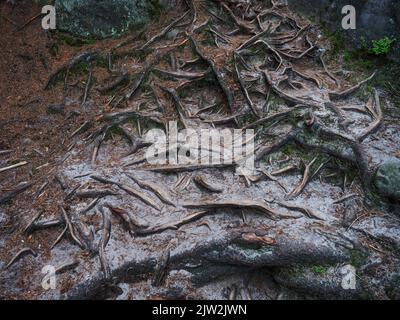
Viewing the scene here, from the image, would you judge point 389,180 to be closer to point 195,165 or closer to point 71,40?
point 195,165

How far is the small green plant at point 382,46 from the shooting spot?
273 inches

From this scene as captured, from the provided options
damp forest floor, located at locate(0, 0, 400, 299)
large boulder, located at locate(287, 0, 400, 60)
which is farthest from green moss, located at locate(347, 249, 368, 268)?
large boulder, located at locate(287, 0, 400, 60)

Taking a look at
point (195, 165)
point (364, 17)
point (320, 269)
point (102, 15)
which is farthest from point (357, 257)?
point (102, 15)

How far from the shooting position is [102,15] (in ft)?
25.2

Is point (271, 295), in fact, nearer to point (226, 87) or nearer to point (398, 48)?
point (226, 87)

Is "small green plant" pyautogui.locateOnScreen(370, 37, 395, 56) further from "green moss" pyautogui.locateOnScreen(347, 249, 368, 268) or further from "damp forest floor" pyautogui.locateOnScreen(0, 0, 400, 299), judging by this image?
"green moss" pyautogui.locateOnScreen(347, 249, 368, 268)

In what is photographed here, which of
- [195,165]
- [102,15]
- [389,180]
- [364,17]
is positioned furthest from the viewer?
[102,15]

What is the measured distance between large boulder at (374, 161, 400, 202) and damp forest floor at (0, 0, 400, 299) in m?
0.13

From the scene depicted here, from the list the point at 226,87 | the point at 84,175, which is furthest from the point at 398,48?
the point at 84,175

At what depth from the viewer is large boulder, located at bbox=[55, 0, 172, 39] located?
764cm

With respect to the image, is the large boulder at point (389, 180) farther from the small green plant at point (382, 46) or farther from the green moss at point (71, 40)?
the green moss at point (71, 40)

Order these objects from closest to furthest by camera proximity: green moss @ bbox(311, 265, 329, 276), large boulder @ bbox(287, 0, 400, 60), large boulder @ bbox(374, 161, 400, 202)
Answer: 1. green moss @ bbox(311, 265, 329, 276)
2. large boulder @ bbox(374, 161, 400, 202)
3. large boulder @ bbox(287, 0, 400, 60)

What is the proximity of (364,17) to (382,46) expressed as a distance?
25.6 inches

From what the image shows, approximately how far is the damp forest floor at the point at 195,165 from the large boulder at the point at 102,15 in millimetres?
207
